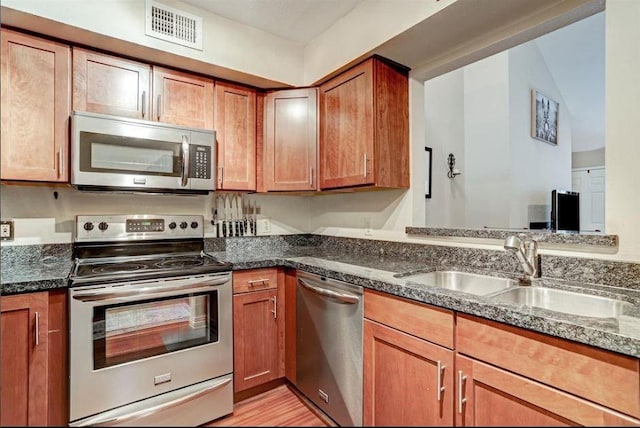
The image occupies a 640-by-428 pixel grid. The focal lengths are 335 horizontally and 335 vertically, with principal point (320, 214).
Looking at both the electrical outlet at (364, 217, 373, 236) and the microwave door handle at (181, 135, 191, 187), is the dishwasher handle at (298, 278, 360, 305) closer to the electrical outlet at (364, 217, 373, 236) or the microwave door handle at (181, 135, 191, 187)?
the electrical outlet at (364, 217, 373, 236)

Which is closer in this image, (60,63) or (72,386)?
(72,386)

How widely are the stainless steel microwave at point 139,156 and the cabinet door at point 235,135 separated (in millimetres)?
131

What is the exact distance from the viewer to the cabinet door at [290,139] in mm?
2379

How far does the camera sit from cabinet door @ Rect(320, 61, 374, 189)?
2004 millimetres

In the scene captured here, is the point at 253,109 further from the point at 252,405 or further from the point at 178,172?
the point at 252,405

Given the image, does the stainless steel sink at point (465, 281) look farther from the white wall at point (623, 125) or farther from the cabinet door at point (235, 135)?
the cabinet door at point (235, 135)

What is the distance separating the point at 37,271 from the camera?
1641 millimetres

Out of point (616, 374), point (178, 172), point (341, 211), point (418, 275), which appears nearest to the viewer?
point (616, 374)

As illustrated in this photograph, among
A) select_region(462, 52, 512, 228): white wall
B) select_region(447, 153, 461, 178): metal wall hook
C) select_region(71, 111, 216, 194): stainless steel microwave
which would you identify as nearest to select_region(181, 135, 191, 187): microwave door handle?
select_region(71, 111, 216, 194): stainless steel microwave

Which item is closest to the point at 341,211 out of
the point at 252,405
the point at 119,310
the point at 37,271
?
the point at 252,405

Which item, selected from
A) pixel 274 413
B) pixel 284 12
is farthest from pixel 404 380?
pixel 284 12

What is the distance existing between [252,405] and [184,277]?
0.91 metres

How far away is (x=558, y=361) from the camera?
973 millimetres

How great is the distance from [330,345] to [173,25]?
1998 millimetres
